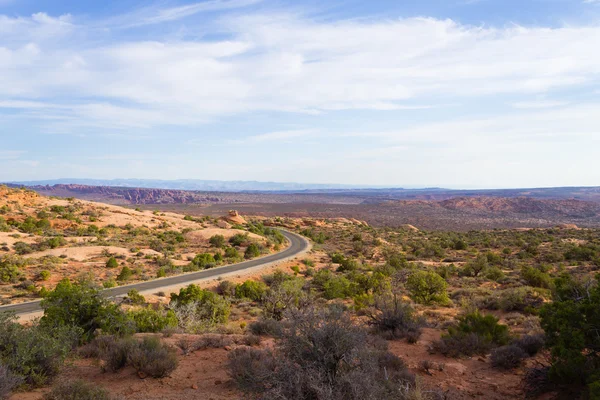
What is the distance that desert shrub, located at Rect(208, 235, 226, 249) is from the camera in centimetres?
4393

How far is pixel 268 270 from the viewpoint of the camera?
31.1 metres

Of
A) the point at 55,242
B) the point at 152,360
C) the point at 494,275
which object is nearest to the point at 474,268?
the point at 494,275

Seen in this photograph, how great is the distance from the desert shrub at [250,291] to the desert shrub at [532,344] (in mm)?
14732

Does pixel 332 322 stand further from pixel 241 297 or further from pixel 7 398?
pixel 241 297

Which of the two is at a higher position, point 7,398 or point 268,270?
point 7,398

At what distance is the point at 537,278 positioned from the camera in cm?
2136

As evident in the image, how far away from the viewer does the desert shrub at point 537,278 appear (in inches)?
822

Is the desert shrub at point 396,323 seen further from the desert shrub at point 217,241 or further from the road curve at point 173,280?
the desert shrub at point 217,241

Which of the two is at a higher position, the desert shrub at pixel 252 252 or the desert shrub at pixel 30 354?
the desert shrub at pixel 30 354

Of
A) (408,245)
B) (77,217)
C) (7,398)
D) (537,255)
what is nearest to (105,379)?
(7,398)

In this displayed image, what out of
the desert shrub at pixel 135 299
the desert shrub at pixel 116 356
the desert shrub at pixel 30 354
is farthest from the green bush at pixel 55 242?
the desert shrub at pixel 116 356

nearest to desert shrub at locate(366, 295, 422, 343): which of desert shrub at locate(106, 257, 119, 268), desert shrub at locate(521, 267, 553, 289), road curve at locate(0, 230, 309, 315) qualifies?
road curve at locate(0, 230, 309, 315)

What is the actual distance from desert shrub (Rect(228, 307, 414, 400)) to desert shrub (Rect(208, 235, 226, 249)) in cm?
3790

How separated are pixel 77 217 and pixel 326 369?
54.8 m
